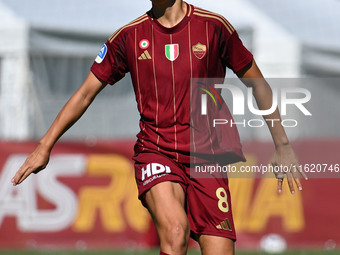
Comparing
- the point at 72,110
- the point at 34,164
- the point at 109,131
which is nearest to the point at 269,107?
the point at 72,110

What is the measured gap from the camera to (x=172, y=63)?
5.09 meters

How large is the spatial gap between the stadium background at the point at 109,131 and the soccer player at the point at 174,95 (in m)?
5.60

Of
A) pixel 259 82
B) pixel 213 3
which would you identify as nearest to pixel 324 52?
pixel 213 3

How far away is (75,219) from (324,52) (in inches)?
208

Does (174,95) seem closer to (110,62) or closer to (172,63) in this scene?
(172,63)

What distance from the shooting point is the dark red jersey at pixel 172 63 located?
5086mm

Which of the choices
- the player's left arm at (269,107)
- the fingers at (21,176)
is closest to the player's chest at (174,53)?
the player's left arm at (269,107)

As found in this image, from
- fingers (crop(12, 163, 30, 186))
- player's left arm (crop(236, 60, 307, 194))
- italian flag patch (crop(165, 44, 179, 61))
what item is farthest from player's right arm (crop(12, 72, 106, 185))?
player's left arm (crop(236, 60, 307, 194))

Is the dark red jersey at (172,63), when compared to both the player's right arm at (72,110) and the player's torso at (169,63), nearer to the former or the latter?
the player's torso at (169,63)

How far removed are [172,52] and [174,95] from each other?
0.27 meters

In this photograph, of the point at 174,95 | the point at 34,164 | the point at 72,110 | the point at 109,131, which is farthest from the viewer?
the point at 109,131

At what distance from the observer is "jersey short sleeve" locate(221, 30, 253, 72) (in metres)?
5.19

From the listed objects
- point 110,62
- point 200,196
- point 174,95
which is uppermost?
point 110,62

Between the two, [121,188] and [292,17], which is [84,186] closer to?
[121,188]
